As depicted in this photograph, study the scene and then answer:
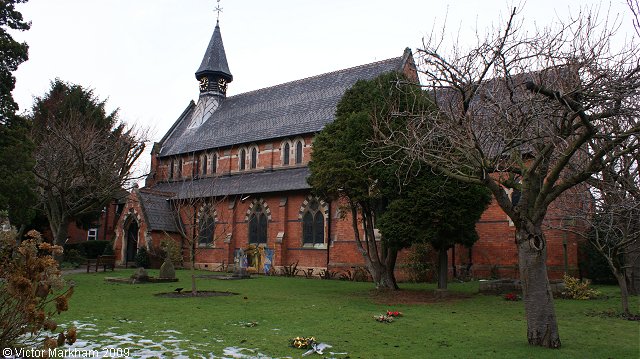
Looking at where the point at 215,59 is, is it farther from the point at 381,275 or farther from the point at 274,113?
the point at 381,275

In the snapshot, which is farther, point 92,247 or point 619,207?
point 92,247

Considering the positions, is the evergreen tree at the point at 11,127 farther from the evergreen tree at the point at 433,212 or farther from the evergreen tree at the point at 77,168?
the evergreen tree at the point at 433,212

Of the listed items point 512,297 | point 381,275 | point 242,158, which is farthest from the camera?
point 242,158

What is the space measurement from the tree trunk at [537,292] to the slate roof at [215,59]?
115 feet

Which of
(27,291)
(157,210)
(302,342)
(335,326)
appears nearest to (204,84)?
(157,210)

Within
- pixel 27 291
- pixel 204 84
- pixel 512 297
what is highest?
pixel 204 84

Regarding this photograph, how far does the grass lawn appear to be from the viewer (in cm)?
815

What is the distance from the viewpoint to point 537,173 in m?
8.80

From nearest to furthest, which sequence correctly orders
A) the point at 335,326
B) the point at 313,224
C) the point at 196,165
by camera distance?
the point at 335,326
the point at 313,224
the point at 196,165

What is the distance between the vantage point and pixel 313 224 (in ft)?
89.8

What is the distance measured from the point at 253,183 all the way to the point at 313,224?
5.39 metres

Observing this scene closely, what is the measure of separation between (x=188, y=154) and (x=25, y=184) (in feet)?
60.4

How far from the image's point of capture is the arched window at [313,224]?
27.1m

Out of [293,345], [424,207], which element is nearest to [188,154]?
[424,207]
